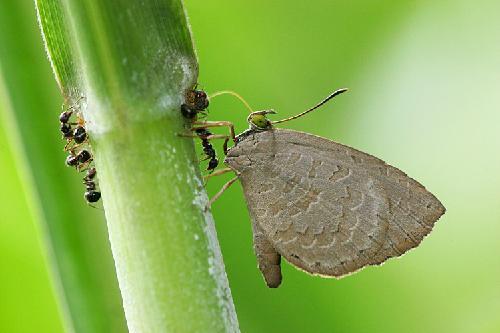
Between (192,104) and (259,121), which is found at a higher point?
(192,104)

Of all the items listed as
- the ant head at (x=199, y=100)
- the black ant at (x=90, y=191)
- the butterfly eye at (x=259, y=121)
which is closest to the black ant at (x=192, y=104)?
the ant head at (x=199, y=100)

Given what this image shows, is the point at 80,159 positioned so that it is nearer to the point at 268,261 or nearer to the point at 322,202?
the point at 268,261

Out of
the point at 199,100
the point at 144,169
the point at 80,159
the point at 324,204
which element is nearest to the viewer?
the point at 144,169

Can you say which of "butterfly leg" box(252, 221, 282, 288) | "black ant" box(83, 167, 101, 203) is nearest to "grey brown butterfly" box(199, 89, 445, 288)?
"butterfly leg" box(252, 221, 282, 288)

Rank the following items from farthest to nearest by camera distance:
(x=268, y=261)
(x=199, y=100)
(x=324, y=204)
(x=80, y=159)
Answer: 1. (x=324, y=204)
2. (x=268, y=261)
3. (x=80, y=159)
4. (x=199, y=100)

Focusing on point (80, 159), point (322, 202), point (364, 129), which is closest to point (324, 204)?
point (322, 202)

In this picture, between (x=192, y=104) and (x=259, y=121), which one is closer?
(x=192, y=104)

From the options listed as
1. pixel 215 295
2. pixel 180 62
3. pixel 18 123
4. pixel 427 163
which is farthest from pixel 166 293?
pixel 427 163

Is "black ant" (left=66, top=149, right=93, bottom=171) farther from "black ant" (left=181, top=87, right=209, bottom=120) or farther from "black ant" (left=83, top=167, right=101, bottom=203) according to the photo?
"black ant" (left=181, top=87, right=209, bottom=120)
